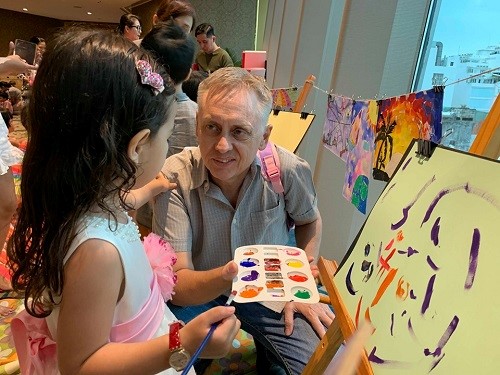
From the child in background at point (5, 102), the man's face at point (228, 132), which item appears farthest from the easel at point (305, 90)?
the child in background at point (5, 102)

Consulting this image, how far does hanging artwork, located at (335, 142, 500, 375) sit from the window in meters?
0.95

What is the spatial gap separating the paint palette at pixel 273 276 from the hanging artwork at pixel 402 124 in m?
0.43

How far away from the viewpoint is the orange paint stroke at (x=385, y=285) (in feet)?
1.88

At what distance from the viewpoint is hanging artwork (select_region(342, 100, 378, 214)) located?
52.9 inches

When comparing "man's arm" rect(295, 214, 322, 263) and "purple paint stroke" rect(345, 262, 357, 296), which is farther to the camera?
"man's arm" rect(295, 214, 322, 263)

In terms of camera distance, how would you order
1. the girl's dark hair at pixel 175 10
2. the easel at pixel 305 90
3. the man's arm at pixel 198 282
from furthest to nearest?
the girl's dark hair at pixel 175 10 < the easel at pixel 305 90 < the man's arm at pixel 198 282

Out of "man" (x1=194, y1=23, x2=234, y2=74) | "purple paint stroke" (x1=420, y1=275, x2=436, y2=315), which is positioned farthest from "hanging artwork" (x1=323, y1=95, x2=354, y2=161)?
"man" (x1=194, y1=23, x2=234, y2=74)

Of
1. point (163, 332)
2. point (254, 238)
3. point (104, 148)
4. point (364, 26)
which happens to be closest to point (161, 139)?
point (104, 148)

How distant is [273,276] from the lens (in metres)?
0.83

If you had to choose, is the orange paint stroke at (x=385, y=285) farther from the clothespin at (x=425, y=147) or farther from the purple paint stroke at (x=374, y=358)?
the clothespin at (x=425, y=147)

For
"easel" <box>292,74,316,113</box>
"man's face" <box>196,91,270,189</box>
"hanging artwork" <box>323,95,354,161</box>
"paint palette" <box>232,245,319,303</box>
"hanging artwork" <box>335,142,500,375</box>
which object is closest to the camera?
"hanging artwork" <box>335,142,500,375</box>

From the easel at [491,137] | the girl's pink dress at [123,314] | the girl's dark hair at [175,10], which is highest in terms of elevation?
the girl's dark hair at [175,10]

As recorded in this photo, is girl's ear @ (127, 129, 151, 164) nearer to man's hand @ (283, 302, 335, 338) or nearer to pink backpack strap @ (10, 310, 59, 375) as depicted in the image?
pink backpack strap @ (10, 310, 59, 375)

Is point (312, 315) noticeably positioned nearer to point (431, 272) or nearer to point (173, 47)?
point (431, 272)
